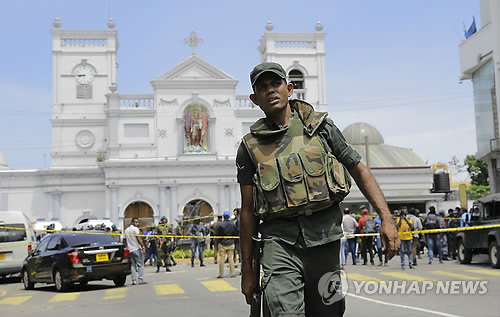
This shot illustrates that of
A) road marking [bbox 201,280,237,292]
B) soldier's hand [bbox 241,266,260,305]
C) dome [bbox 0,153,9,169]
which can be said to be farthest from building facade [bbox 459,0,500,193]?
dome [bbox 0,153,9,169]

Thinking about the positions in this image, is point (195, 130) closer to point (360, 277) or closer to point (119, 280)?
point (119, 280)

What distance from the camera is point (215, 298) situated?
12.1 metres

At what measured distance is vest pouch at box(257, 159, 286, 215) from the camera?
4156 mm

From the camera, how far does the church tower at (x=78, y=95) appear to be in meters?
55.8

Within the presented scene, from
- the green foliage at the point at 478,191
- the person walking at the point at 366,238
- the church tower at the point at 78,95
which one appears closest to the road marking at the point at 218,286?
the person walking at the point at 366,238

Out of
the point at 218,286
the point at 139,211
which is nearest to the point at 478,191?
the point at 139,211

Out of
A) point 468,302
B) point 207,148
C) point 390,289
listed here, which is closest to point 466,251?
A: point 390,289

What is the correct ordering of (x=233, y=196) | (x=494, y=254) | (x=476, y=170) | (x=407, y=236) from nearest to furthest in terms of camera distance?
(x=494, y=254) → (x=407, y=236) → (x=233, y=196) → (x=476, y=170)

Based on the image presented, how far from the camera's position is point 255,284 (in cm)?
421

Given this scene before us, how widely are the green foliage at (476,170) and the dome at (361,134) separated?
8616 millimetres

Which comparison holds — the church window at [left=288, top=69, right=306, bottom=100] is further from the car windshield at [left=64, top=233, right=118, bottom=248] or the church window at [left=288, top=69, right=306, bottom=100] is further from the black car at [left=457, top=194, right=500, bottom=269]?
the car windshield at [left=64, top=233, right=118, bottom=248]

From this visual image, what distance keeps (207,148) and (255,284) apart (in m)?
50.1

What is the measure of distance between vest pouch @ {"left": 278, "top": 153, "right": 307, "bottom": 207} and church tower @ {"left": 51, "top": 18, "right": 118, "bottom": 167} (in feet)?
175

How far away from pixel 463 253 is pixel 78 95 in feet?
143
